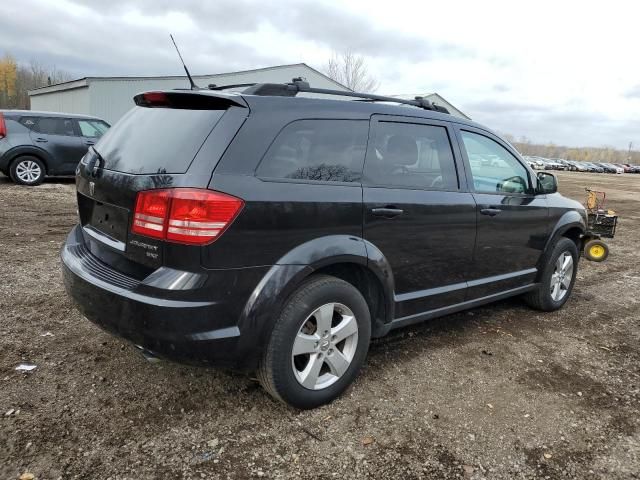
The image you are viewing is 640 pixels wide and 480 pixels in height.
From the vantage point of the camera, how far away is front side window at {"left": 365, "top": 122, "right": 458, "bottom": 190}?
3102 millimetres

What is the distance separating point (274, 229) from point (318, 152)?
574mm

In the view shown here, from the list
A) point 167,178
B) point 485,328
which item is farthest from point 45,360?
point 485,328

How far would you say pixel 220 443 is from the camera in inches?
99.9

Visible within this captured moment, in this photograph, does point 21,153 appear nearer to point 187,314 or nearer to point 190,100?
point 190,100

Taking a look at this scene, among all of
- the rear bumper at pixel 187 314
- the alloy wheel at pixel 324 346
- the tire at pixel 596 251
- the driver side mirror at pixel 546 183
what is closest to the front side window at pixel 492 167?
the driver side mirror at pixel 546 183

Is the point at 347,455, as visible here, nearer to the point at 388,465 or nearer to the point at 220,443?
the point at 388,465

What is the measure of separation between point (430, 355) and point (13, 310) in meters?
3.34

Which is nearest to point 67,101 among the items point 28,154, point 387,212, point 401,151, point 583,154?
point 28,154

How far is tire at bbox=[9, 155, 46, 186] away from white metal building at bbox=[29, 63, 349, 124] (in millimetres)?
11373

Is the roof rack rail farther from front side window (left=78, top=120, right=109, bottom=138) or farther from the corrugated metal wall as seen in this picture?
the corrugated metal wall

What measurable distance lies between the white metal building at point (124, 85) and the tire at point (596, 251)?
51.0ft

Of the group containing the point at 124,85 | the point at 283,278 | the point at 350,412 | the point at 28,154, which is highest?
the point at 124,85

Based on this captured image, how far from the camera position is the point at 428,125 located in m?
3.48

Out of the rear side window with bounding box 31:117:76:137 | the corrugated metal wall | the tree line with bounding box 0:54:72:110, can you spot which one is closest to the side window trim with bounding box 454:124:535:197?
the rear side window with bounding box 31:117:76:137
